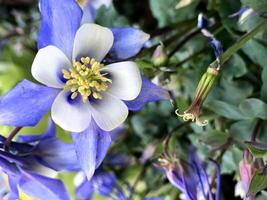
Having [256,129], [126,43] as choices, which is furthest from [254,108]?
[126,43]

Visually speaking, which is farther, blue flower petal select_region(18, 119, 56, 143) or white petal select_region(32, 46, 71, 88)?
blue flower petal select_region(18, 119, 56, 143)

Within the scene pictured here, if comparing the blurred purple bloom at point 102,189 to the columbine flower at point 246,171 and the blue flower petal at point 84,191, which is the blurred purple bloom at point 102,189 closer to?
the blue flower petal at point 84,191

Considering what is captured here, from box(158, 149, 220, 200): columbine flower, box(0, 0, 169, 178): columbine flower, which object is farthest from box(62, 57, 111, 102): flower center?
box(158, 149, 220, 200): columbine flower

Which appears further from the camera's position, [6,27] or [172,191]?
[6,27]

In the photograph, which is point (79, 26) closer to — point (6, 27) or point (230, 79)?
point (230, 79)

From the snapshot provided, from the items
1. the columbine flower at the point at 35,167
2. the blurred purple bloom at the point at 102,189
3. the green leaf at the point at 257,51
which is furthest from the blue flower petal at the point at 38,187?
the green leaf at the point at 257,51

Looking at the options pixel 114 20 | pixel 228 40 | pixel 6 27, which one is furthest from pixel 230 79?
pixel 6 27

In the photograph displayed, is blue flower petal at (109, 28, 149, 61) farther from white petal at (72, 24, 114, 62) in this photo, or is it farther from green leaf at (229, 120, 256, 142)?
green leaf at (229, 120, 256, 142)

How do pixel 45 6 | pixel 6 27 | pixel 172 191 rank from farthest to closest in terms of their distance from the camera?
pixel 6 27
pixel 172 191
pixel 45 6
